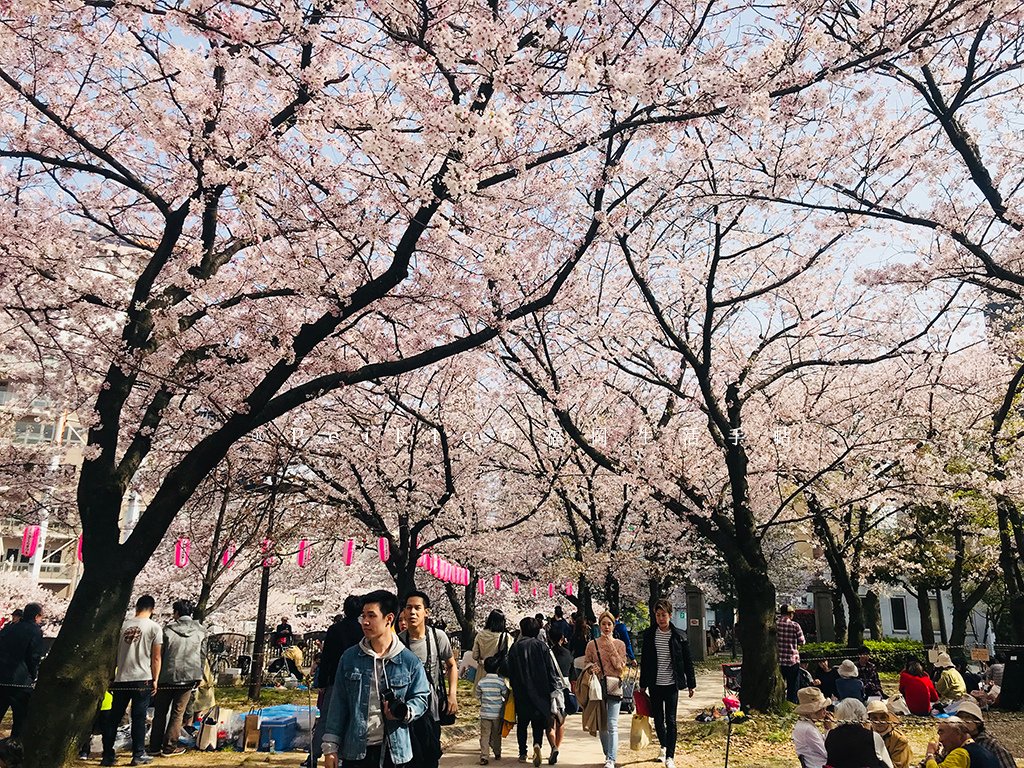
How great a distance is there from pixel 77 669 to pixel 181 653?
202 cm

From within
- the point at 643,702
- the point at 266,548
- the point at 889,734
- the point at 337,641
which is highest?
the point at 266,548

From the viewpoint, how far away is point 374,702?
4.18 meters

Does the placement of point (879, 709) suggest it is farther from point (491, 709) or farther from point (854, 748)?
point (491, 709)

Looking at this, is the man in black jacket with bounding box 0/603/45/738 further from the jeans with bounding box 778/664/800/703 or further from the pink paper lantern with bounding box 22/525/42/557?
the pink paper lantern with bounding box 22/525/42/557

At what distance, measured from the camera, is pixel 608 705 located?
773 centimetres

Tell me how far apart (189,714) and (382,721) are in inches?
242

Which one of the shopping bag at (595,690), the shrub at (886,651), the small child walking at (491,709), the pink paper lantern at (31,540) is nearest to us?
the shopping bag at (595,690)

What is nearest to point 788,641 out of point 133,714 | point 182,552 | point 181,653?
point 181,653

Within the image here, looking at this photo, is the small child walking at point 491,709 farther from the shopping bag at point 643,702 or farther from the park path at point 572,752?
the shopping bag at point 643,702

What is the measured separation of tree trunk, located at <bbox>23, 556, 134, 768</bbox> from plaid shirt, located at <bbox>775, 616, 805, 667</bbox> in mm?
9965

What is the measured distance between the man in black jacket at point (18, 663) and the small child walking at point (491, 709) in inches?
182

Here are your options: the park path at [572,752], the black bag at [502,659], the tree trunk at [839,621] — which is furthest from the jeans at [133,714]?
the tree trunk at [839,621]

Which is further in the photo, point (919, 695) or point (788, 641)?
point (788, 641)

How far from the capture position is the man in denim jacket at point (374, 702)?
13.6 feet
